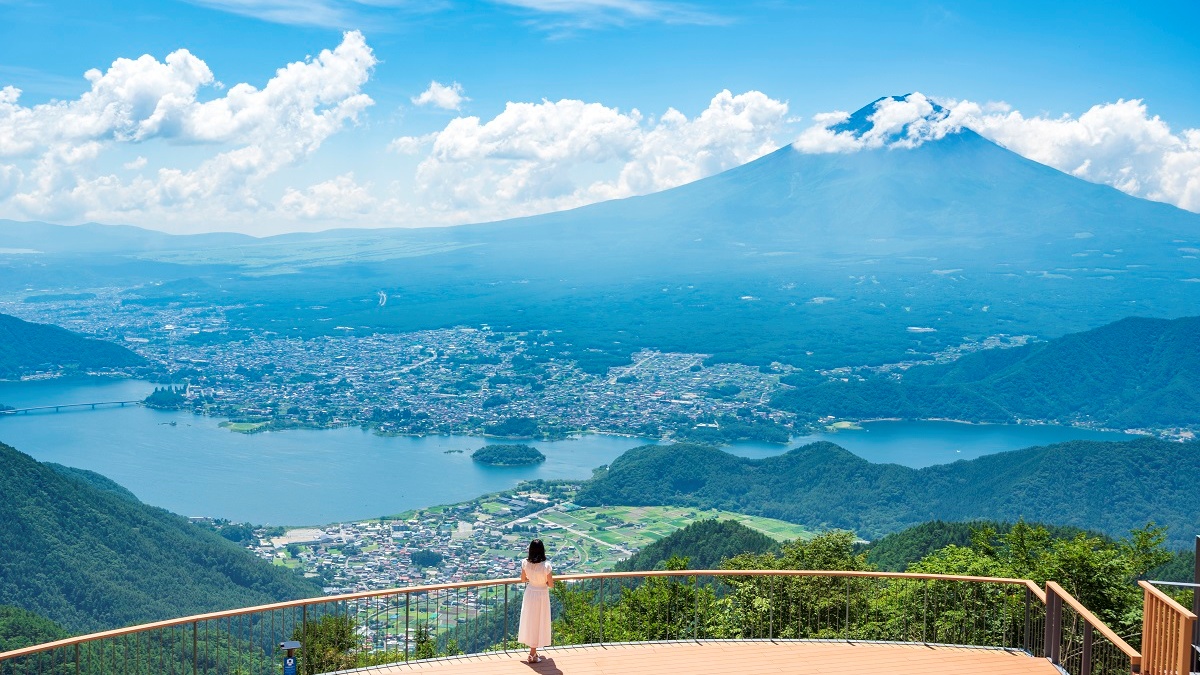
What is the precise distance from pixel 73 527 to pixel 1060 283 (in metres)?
149

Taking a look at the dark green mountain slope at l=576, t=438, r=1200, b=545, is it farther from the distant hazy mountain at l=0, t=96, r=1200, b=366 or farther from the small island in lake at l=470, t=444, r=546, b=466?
the distant hazy mountain at l=0, t=96, r=1200, b=366

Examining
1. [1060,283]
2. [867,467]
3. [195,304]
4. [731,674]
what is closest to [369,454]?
[867,467]

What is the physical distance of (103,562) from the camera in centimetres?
4009

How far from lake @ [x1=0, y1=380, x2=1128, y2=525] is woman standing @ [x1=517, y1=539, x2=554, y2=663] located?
5776 centimetres

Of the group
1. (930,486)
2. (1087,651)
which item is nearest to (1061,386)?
(930,486)

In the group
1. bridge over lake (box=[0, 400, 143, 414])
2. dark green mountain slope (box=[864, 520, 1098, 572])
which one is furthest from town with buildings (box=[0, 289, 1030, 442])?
dark green mountain slope (box=[864, 520, 1098, 572])

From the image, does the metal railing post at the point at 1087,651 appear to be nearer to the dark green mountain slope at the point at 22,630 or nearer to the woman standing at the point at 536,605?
the woman standing at the point at 536,605

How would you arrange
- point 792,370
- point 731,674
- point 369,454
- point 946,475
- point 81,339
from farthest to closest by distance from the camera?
1. point 81,339
2. point 792,370
3. point 369,454
4. point 946,475
5. point 731,674

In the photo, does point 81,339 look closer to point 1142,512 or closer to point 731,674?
point 1142,512

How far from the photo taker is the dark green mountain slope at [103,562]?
37825mm

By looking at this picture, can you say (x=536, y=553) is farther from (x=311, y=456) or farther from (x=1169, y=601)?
(x=311, y=456)

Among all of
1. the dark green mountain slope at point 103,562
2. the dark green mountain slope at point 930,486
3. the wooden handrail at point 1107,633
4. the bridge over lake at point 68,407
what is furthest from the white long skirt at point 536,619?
the bridge over lake at point 68,407

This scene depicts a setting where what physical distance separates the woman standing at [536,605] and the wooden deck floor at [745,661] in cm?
15

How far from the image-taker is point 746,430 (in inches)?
3676
